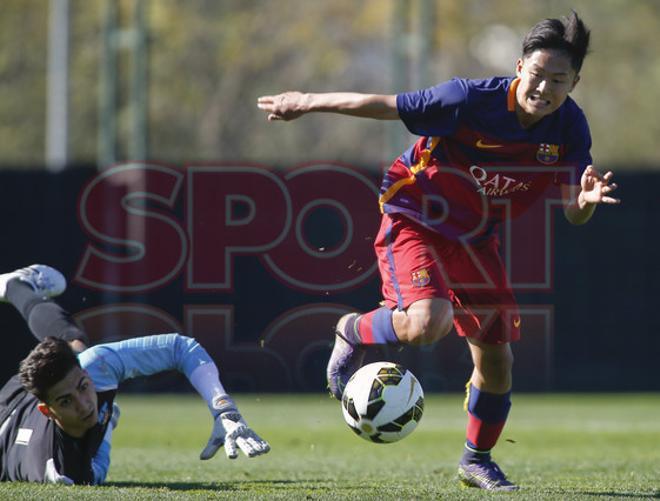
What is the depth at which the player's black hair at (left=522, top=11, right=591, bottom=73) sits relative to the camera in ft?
17.7

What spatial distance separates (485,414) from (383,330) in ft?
2.28

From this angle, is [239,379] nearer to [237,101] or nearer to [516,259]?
[516,259]

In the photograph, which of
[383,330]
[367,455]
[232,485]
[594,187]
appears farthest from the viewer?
[367,455]

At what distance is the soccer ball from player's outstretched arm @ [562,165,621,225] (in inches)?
43.7

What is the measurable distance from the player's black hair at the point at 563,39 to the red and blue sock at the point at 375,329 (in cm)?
142

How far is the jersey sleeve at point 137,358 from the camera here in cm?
583

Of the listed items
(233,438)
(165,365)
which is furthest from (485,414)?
(165,365)

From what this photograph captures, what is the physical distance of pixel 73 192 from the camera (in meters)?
13.3

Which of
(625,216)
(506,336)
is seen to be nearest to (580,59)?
(506,336)

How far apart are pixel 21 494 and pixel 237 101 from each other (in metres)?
24.3

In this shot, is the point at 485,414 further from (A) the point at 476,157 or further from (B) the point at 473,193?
(A) the point at 476,157

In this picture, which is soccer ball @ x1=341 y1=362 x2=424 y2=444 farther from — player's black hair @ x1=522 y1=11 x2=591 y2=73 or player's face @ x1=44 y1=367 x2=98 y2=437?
Answer: player's black hair @ x1=522 y1=11 x2=591 y2=73

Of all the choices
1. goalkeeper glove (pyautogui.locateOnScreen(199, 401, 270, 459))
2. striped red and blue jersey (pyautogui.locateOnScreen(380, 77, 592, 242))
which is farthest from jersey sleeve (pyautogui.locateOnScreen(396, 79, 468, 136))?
goalkeeper glove (pyautogui.locateOnScreen(199, 401, 270, 459))

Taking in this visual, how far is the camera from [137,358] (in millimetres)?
5934
